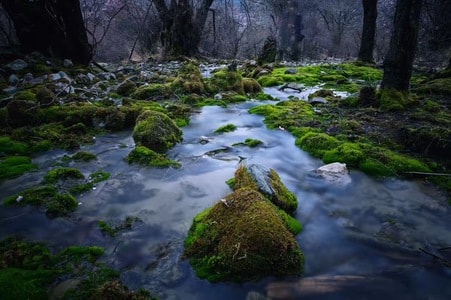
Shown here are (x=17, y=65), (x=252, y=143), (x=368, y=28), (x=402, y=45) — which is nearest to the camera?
(x=252, y=143)

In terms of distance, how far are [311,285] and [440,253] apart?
139cm

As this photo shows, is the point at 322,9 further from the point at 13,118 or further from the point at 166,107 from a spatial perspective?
the point at 13,118

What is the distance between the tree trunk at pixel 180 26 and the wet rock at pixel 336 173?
44.5 feet

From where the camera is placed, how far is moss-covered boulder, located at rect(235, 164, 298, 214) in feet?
11.6

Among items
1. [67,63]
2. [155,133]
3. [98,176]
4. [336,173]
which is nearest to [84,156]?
[98,176]

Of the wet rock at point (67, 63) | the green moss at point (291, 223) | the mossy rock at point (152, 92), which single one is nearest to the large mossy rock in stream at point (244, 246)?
the green moss at point (291, 223)

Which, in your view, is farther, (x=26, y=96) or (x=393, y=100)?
(x=393, y=100)

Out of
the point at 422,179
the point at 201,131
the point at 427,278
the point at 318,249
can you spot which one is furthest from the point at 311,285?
the point at 201,131

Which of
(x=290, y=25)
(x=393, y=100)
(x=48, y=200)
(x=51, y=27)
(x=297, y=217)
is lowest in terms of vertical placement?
(x=297, y=217)

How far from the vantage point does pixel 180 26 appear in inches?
643

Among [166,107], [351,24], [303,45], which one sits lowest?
[166,107]

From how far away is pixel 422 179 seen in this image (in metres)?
4.35

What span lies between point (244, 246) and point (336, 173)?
7.74 feet

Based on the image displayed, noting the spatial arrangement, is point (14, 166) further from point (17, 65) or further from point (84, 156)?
point (17, 65)
